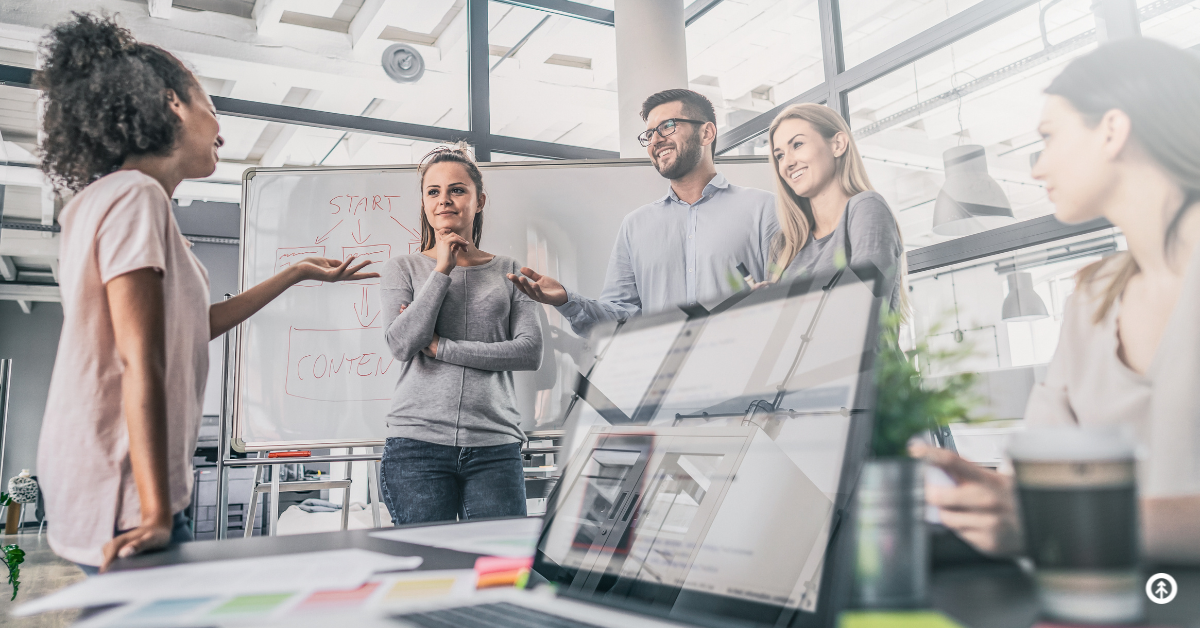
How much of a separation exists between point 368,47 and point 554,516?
4.62 m

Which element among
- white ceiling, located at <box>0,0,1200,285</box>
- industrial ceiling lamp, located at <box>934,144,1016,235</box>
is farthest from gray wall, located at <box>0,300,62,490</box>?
industrial ceiling lamp, located at <box>934,144,1016,235</box>

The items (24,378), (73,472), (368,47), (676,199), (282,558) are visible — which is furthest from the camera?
(24,378)

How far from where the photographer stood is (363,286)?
2.63 m

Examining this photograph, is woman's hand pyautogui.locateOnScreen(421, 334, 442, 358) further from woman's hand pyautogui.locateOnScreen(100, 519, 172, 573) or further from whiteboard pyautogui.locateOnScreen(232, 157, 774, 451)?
whiteboard pyautogui.locateOnScreen(232, 157, 774, 451)

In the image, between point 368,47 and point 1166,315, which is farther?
point 368,47

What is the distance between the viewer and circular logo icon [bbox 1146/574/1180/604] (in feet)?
1.40

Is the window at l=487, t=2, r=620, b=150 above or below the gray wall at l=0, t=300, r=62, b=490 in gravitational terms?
above

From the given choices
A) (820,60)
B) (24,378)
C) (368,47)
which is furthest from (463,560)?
(24,378)

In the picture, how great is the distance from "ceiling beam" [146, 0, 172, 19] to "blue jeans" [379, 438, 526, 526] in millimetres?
3682

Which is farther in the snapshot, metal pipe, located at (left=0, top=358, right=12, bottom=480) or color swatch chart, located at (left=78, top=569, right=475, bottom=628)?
metal pipe, located at (left=0, top=358, right=12, bottom=480)

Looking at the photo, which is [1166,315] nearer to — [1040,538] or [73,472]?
[1040,538]

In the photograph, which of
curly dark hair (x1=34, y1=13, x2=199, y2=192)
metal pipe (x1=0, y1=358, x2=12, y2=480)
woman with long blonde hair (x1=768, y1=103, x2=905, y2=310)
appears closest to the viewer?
curly dark hair (x1=34, y1=13, x2=199, y2=192)

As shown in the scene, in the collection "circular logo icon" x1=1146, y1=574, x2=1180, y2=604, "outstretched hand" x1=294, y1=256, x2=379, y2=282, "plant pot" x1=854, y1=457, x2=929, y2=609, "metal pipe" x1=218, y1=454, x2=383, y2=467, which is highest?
"outstretched hand" x1=294, y1=256, x2=379, y2=282

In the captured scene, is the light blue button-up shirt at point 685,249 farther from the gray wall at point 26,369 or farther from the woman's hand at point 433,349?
the gray wall at point 26,369
